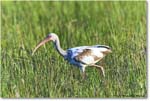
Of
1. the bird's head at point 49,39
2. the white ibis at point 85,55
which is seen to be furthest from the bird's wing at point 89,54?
the bird's head at point 49,39

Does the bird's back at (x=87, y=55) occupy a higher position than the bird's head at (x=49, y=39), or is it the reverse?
the bird's head at (x=49, y=39)

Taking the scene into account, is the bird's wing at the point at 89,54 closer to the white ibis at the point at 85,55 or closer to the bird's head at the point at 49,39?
the white ibis at the point at 85,55

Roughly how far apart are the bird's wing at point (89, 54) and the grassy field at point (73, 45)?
0.05 m

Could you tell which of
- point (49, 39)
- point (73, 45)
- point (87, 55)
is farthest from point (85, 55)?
point (49, 39)

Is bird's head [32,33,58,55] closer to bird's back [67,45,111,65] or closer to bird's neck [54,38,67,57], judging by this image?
bird's neck [54,38,67,57]

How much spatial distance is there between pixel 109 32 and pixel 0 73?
2.44ft

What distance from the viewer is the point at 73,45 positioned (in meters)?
4.12

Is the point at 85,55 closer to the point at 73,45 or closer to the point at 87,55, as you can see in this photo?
the point at 87,55

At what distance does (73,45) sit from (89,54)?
13cm

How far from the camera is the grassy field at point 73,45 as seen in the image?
4062mm

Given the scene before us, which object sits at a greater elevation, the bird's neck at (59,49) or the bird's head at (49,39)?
the bird's head at (49,39)

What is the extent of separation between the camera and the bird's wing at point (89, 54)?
4.05 metres

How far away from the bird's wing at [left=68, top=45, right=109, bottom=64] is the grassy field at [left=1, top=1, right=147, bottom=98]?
0.05 metres

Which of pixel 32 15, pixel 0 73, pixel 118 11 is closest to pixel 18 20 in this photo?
pixel 32 15
